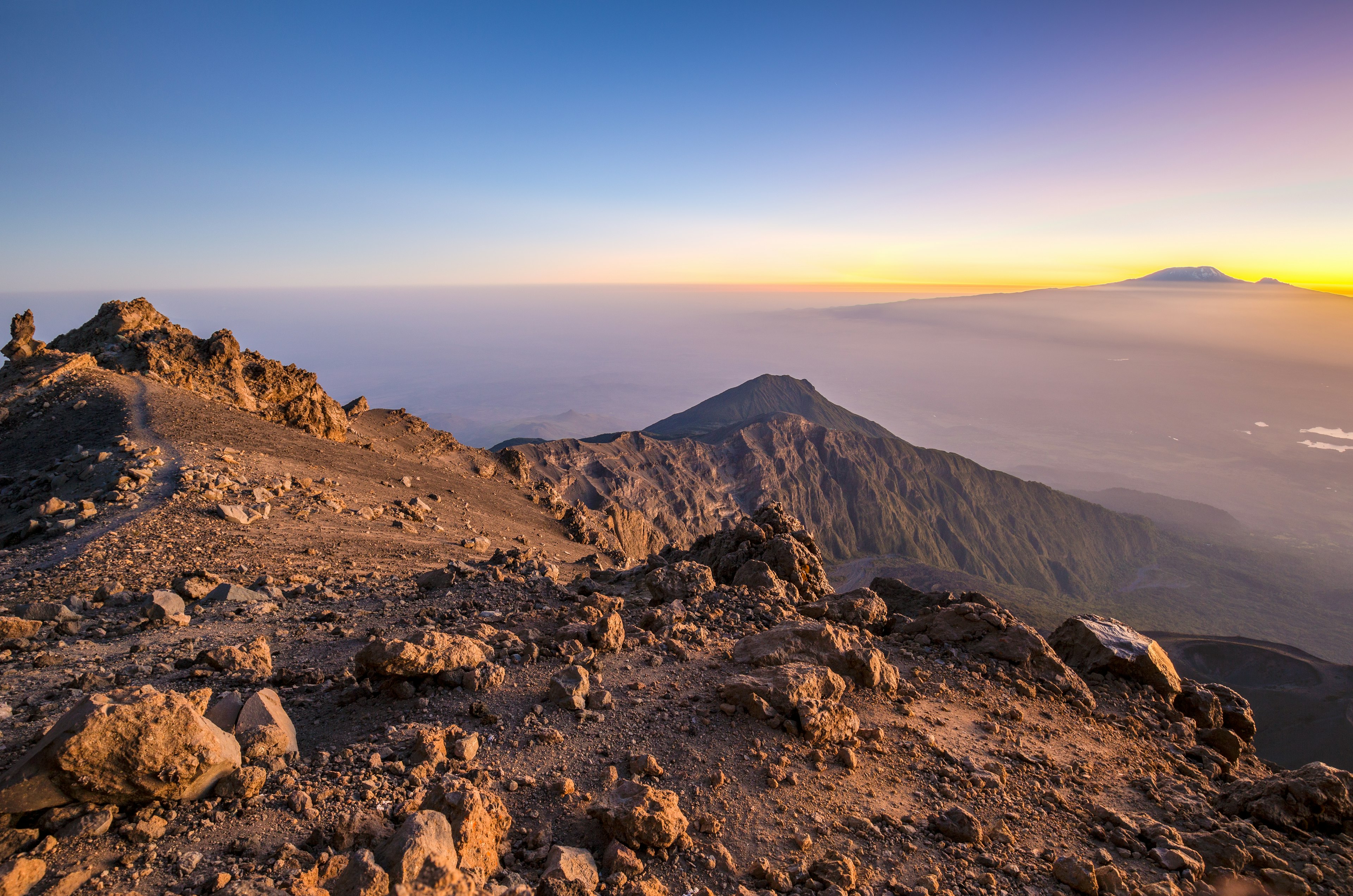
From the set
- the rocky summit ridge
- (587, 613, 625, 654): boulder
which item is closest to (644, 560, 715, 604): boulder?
the rocky summit ridge

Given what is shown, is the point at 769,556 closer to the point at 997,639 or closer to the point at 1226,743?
the point at 997,639

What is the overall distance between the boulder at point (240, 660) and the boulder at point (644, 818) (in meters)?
4.51

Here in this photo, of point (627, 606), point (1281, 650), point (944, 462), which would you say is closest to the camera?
point (627, 606)

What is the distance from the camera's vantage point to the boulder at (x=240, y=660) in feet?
23.0

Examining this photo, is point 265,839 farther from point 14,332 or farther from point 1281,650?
point 1281,650

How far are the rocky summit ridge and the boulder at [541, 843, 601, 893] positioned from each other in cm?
3

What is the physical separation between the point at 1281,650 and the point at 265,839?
79.7m

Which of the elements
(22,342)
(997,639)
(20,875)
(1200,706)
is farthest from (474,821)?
(22,342)

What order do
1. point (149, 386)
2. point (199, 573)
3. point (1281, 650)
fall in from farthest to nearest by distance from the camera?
point (1281, 650)
point (149, 386)
point (199, 573)

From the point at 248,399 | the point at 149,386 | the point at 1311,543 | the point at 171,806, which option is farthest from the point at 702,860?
the point at 1311,543

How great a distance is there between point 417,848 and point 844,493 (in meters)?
104

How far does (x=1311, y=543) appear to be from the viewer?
517 feet

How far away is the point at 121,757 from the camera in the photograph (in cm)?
404

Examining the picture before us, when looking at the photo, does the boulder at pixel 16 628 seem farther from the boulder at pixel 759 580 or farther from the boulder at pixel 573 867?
the boulder at pixel 759 580
